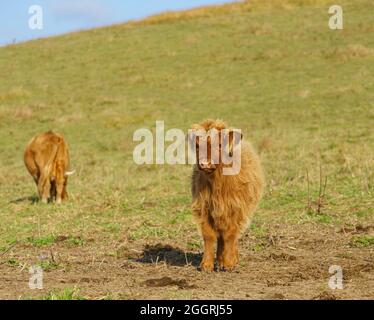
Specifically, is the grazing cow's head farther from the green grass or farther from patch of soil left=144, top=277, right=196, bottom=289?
the green grass

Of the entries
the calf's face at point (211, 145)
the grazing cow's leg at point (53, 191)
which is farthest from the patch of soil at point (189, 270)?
the grazing cow's leg at point (53, 191)

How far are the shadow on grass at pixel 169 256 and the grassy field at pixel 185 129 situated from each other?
35mm

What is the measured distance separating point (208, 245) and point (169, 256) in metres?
0.96

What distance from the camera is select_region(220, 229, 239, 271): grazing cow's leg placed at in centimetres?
707

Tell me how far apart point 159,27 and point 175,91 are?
10671 millimetres

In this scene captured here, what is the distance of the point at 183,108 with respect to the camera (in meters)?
24.1

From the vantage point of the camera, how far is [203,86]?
27016 millimetres

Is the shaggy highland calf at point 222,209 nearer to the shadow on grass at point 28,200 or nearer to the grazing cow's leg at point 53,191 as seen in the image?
the grazing cow's leg at point 53,191

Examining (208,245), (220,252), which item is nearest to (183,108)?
(220,252)

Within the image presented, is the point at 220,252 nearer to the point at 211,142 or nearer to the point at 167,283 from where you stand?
the point at 167,283

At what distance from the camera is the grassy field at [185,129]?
702 centimetres

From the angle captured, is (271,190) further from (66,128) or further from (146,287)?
(66,128)
